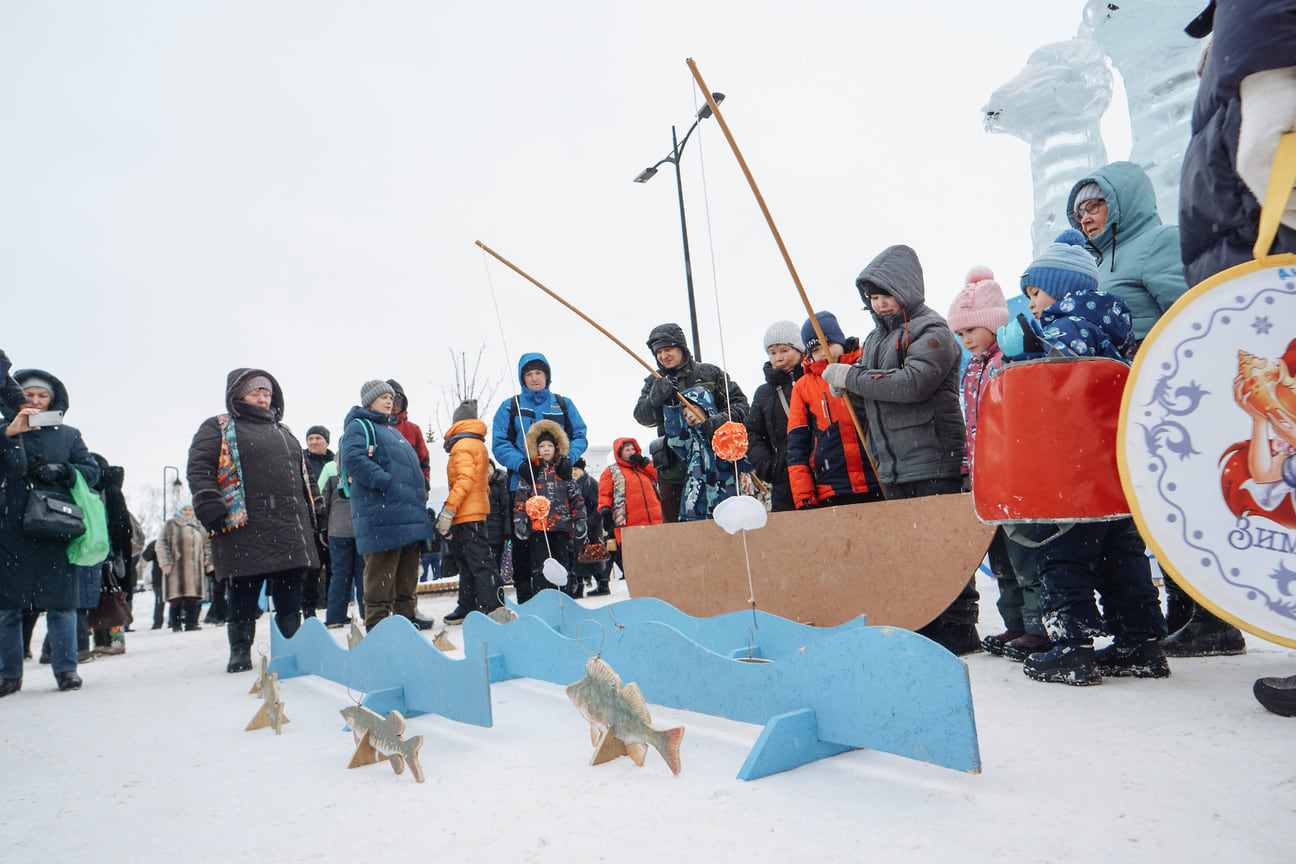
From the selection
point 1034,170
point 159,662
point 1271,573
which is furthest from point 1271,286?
point 1034,170

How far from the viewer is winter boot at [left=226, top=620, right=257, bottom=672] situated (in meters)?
3.81

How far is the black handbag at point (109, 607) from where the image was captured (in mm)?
4742

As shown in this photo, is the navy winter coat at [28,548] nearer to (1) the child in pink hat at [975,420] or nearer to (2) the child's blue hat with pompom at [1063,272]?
(1) the child in pink hat at [975,420]

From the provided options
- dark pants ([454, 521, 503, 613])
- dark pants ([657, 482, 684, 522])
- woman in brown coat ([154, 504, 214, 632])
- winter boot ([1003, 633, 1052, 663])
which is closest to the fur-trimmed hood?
dark pants ([454, 521, 503, 613])

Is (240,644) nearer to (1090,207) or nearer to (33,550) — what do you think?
(33,550)

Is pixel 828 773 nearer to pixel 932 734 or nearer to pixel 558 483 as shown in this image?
pixel 932 734

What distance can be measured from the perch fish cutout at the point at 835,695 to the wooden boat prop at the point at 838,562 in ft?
2.74

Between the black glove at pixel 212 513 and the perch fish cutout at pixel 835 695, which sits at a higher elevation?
the black glove at pixel 212 513

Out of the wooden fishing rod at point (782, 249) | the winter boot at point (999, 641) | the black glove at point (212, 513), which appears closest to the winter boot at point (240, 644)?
the black glove at point (212, 513)

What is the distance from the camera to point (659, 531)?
150 inches

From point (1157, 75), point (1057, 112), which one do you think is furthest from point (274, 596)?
point (1057, 112)

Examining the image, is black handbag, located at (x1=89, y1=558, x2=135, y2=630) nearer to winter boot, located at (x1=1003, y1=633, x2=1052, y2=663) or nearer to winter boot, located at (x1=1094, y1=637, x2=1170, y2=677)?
winter boot, located at (x1=1003, y1=633, x2=1052, y2=663)

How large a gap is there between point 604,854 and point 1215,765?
111cm

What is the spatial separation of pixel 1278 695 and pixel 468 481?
408 centimetres
